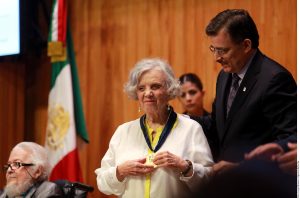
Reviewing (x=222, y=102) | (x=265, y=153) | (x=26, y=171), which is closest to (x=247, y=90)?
(x=222, y=102)

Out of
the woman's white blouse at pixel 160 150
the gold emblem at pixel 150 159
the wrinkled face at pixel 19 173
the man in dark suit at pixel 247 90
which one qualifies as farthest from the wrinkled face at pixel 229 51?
the wrinkled face at pixel 19 173

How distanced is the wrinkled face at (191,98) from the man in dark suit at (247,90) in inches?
60.0

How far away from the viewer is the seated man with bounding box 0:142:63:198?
2700 mm

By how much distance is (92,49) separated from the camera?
411cm

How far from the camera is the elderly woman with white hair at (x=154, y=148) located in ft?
6.35

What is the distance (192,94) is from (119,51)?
31.6 inches

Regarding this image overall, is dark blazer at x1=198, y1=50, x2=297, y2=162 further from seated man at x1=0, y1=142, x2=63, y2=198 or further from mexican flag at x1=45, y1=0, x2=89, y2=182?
mexican flag at x1=45, y1=0, x2=89, y2=182

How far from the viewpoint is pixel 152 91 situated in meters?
2.11

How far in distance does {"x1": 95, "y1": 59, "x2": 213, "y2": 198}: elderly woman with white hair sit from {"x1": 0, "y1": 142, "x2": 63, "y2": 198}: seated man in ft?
2.43

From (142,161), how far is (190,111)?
5.00 feet

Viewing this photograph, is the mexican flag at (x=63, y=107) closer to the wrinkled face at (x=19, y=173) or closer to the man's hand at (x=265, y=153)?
the wrinkled face at (x=19, y=173)

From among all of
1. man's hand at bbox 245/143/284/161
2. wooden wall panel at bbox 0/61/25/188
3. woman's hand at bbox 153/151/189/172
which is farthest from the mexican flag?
man's hand at bbox 245/143/284/161

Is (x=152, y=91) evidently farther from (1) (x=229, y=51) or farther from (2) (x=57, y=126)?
(2) (x=57, y=126)

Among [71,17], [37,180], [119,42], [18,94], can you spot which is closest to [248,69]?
[37,180]
